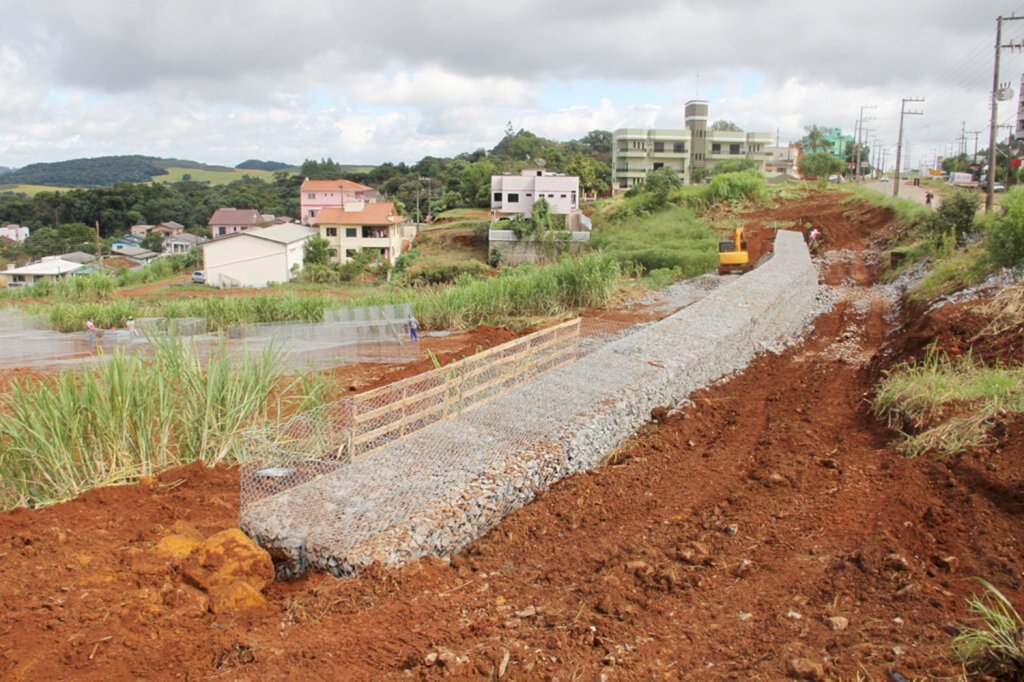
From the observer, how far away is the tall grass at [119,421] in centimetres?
507

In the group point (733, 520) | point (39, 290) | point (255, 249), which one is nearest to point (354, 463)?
point (733, 520)

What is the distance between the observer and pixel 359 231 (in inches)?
1766

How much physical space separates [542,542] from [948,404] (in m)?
3.79

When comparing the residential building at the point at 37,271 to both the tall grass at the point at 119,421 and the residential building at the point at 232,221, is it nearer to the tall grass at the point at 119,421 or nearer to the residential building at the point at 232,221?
the residential building at the point at 232,221

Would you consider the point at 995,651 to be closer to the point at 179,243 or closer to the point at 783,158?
the point at 179,243

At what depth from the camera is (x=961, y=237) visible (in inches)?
642

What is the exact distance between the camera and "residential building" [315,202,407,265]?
4450 centimetres

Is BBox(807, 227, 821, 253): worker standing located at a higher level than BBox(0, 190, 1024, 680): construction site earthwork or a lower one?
higher

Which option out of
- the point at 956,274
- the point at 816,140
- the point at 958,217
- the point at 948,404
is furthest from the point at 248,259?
the point at 816,140

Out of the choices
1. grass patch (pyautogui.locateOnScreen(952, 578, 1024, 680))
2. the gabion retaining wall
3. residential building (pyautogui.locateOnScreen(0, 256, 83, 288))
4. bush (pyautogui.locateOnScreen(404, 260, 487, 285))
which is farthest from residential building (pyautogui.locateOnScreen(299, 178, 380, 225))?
grass patch (pyautogui.locateOnScreen(952, 578, 1024, 680))

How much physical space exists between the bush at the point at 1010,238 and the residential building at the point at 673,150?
161 ft

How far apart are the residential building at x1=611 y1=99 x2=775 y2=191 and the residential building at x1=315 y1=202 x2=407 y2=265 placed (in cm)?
2165

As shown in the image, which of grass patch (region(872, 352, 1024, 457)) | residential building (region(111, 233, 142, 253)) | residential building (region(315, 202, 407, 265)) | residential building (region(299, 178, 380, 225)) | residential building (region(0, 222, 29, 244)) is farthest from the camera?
residential building (region(0, 222, 29, 244))

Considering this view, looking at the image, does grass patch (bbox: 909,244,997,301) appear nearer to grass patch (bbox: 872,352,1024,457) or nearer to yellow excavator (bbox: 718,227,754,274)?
yellow excavator (bbox: 718,227,754,274)
